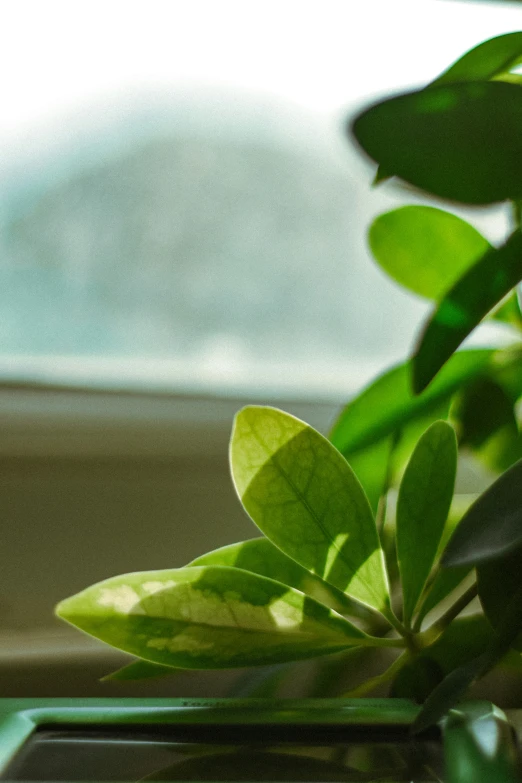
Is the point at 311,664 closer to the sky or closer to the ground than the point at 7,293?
closer to the ground

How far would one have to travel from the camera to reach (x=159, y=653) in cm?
42

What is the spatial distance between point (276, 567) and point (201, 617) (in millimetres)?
95

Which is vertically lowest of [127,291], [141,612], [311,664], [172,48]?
[311,664]

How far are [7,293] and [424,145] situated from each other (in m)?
0.57

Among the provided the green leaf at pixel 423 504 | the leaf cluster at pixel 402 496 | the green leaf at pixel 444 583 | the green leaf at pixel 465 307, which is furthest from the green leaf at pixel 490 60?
the green leaf at pixel 444 583

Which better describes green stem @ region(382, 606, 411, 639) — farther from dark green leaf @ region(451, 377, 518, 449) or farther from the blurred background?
the blurred background

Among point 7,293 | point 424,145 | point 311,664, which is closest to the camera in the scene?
point 424,145

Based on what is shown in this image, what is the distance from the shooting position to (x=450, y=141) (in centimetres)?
36

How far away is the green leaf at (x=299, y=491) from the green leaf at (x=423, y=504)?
0.04 meters

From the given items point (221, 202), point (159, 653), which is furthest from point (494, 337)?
point (159, 653)

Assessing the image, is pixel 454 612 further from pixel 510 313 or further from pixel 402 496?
pixel 510 313

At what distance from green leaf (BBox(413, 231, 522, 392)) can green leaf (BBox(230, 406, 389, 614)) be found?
7cm

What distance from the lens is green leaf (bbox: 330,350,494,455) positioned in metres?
0.53

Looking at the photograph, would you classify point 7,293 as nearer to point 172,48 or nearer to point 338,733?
point 172,48
